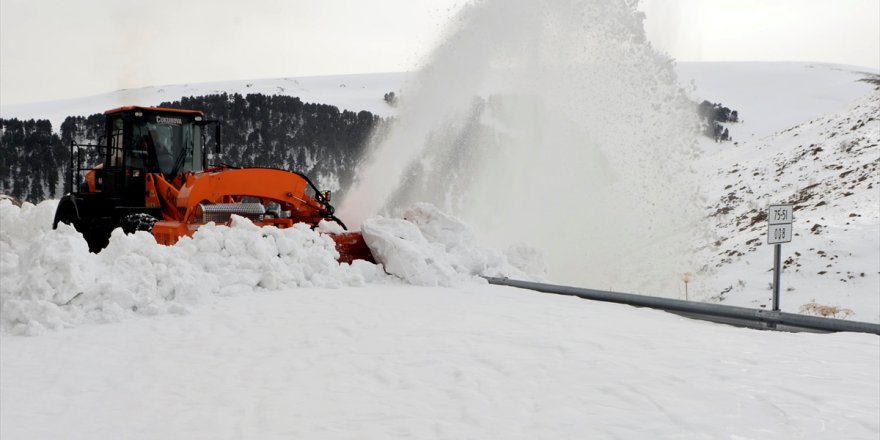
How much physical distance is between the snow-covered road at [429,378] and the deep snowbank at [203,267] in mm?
311

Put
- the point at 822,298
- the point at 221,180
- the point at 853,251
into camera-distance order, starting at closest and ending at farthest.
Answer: the point at 221,180 < the point at 822,298 < the point at 853,251

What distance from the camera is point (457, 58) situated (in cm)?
1534

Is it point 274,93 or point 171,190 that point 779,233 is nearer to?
point 171,190

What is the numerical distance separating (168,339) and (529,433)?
11.9 feet

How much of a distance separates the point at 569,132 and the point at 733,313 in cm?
902

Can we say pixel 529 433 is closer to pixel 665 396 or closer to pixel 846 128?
pixel 665 396

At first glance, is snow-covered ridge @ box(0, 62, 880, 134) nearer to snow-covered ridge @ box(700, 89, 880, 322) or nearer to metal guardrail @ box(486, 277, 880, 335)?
snow-covered ridge @ box(700, 89, 880, 322)

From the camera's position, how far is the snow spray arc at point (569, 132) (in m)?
14.8

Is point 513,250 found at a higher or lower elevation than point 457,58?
lower

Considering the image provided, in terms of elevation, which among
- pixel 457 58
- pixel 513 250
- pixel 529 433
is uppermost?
pixel 457 58

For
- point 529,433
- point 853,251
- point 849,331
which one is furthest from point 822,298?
point 529,433

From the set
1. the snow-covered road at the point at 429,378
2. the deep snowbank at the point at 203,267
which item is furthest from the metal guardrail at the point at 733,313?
the deep snowbank at the point at 203,267

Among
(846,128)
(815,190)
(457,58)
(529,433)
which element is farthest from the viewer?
(846,128)

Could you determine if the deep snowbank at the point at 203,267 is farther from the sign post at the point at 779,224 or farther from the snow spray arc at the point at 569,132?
the snow spray arc at the point at 569,132
